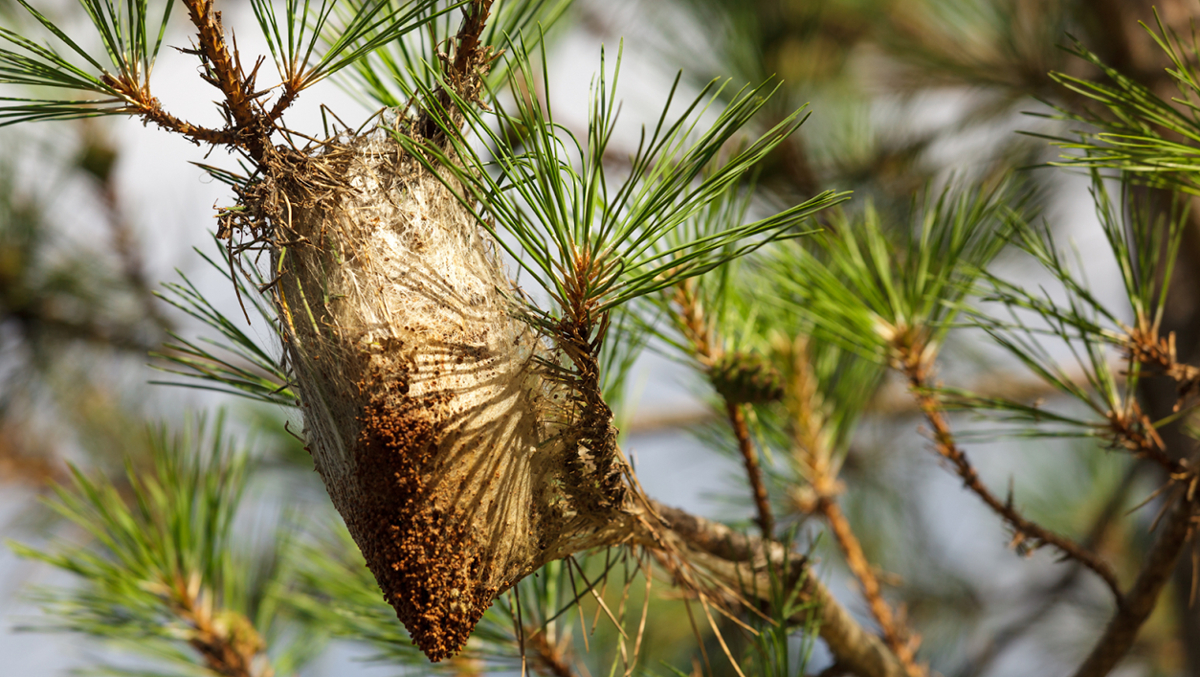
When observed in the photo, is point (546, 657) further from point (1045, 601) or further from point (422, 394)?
point (1045, 601)

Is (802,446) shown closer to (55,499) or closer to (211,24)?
(211,24)

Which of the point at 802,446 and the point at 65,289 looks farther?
the point at 65,289

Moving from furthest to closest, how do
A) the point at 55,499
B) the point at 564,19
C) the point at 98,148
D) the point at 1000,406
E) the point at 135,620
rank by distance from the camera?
the point at 55,499 < the point at 98,148 < the point at 564,19 < the point at 135,620 < the point at 1000,406

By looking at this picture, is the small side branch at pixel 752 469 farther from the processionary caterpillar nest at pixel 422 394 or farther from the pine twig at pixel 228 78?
the pine twig at pixel 228 78

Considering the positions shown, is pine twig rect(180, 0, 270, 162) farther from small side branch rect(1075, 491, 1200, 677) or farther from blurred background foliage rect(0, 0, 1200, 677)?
small side branch rect(1075, 491, 1200, 677)

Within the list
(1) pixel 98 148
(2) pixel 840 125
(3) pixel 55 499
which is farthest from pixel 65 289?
(2) pixel 840 125

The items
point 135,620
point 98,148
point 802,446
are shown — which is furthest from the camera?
point 98,148
